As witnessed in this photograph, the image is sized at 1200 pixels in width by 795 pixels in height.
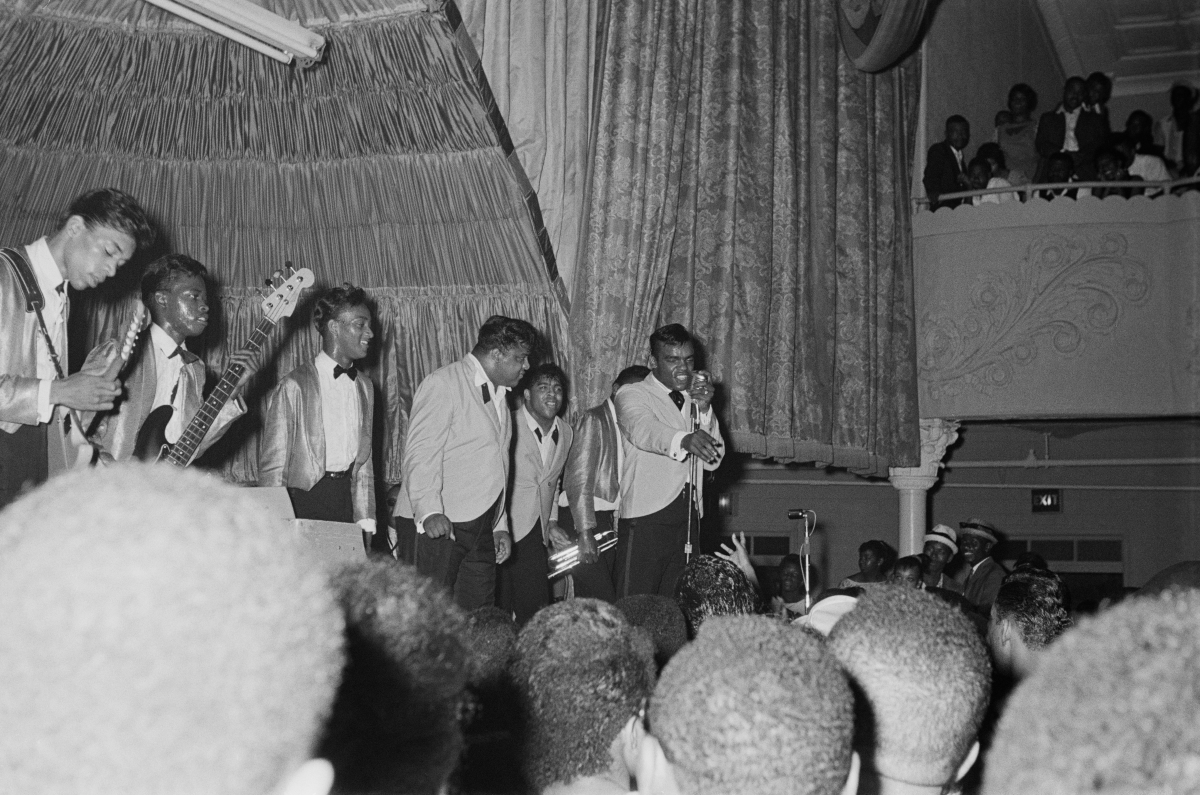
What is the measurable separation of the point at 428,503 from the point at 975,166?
5.98 metres

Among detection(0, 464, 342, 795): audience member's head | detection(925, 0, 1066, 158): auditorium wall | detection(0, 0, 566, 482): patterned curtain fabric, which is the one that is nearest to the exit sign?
detection(925, 0, 1066, 158): auditorium wall

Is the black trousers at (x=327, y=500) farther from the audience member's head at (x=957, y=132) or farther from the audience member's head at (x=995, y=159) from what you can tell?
the audience member's head at (x=995, y=159)

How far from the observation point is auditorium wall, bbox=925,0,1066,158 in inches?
384

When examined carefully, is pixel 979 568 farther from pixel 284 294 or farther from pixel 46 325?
pixel 46 325

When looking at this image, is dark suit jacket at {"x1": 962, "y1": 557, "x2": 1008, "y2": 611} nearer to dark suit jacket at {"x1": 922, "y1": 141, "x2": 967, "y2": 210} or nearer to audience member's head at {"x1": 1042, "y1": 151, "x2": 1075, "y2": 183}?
dark suit jacket at {"x1": 922, "y1": 141, "x2": 967, "y2": 210}

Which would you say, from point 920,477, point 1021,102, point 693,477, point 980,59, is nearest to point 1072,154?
point 1021,102

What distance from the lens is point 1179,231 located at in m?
8.67

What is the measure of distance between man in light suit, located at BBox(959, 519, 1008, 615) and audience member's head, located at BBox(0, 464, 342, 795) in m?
5.55

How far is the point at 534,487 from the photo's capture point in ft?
19.0

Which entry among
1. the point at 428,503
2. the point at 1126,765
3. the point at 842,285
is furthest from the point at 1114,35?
the point at 1126,765

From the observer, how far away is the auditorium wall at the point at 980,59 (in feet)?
32.0

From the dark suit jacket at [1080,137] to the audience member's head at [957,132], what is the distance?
0.63m

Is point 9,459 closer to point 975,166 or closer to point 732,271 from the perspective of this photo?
point 732,271

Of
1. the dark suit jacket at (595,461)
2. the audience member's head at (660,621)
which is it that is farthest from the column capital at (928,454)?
the audience member's head at (660,621)
